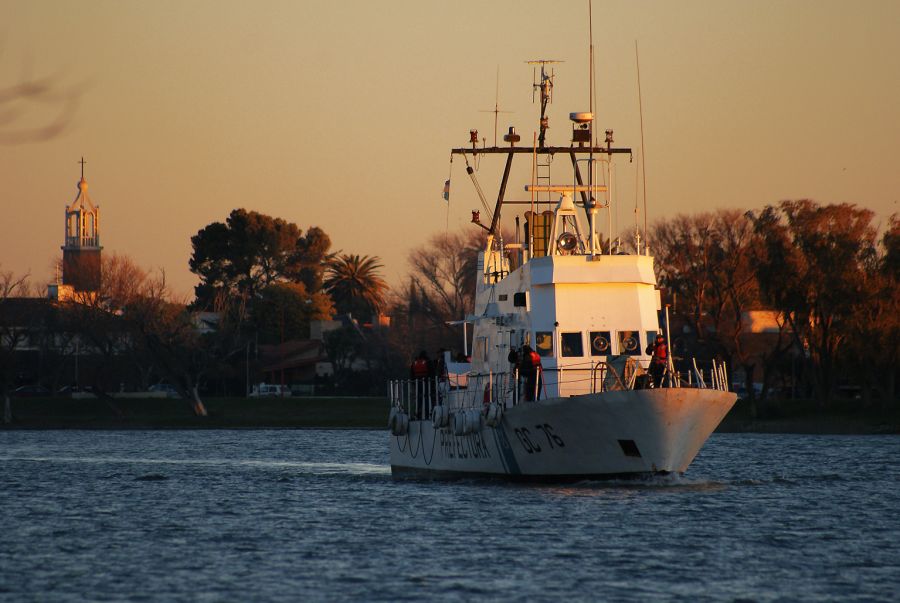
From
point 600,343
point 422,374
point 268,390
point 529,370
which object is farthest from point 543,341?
point 268,390

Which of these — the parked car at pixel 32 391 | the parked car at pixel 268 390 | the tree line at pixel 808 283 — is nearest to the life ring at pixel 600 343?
the tree line at pixel 808 283

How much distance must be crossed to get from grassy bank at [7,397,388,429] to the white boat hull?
2193 inches

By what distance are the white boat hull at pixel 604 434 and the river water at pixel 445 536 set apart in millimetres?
647

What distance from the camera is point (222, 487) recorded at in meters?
46.3

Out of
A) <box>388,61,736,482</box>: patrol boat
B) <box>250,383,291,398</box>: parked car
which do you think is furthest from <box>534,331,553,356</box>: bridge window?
<box>250,383,291,398</box>: parked car

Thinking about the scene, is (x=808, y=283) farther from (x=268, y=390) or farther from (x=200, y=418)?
(x=268, y=390)

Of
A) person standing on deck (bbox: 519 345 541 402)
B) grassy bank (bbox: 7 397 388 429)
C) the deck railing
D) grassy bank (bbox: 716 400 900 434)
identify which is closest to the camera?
the deck railing

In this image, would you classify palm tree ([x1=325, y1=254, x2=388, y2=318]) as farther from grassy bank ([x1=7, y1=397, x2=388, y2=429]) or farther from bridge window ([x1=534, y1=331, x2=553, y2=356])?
bridge window ([x1=534, y1=331, x2=553, y2=356])

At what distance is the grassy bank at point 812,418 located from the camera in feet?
267

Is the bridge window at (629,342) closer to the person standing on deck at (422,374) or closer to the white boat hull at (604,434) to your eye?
the white boat hull at (604,434)

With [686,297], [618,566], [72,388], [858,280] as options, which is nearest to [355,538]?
[618,566]

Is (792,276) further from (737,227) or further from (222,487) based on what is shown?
(222,487)

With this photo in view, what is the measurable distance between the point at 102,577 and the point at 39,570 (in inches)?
63.0

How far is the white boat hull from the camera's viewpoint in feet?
120
